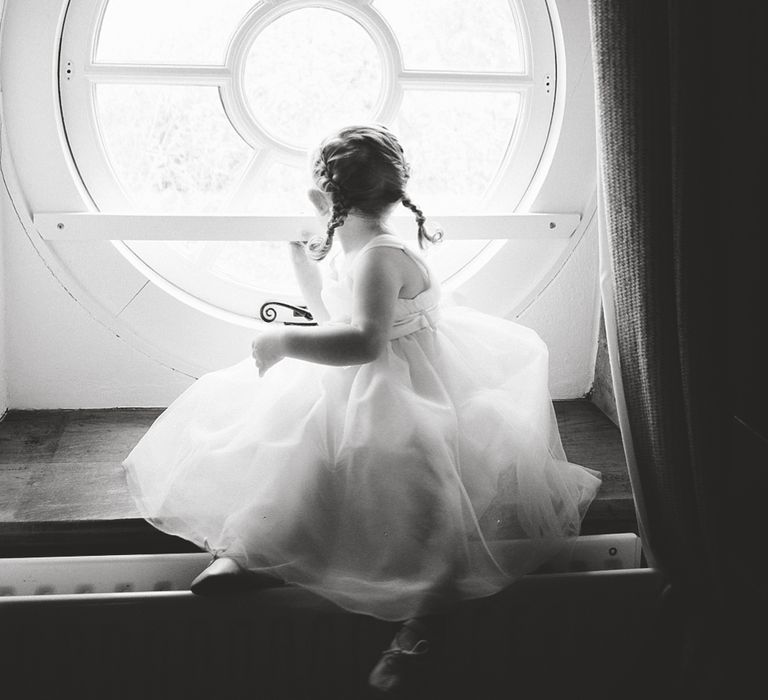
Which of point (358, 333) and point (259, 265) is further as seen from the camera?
point (259, 265)

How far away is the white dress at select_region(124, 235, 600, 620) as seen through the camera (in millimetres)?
1150

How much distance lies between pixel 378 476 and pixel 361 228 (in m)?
0.40

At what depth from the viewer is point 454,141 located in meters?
1.72

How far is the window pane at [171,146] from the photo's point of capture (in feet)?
5.28

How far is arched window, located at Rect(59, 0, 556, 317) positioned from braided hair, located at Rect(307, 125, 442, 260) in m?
0.27

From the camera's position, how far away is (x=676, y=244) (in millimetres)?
1074

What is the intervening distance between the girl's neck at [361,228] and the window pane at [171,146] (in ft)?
1.39

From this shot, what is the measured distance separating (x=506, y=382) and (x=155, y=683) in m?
0.71

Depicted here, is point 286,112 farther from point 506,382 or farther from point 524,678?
point 524,678

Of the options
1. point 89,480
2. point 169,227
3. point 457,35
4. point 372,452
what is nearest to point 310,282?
point 169,227

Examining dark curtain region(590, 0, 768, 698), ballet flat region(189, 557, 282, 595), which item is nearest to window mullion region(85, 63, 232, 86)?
dark curtain region(590, 0, 768, 698)

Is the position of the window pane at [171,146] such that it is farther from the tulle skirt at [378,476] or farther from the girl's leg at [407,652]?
the girl's leg at [407,652]

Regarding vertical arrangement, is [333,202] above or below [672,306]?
above

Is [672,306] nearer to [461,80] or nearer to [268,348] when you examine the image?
[268,348]
